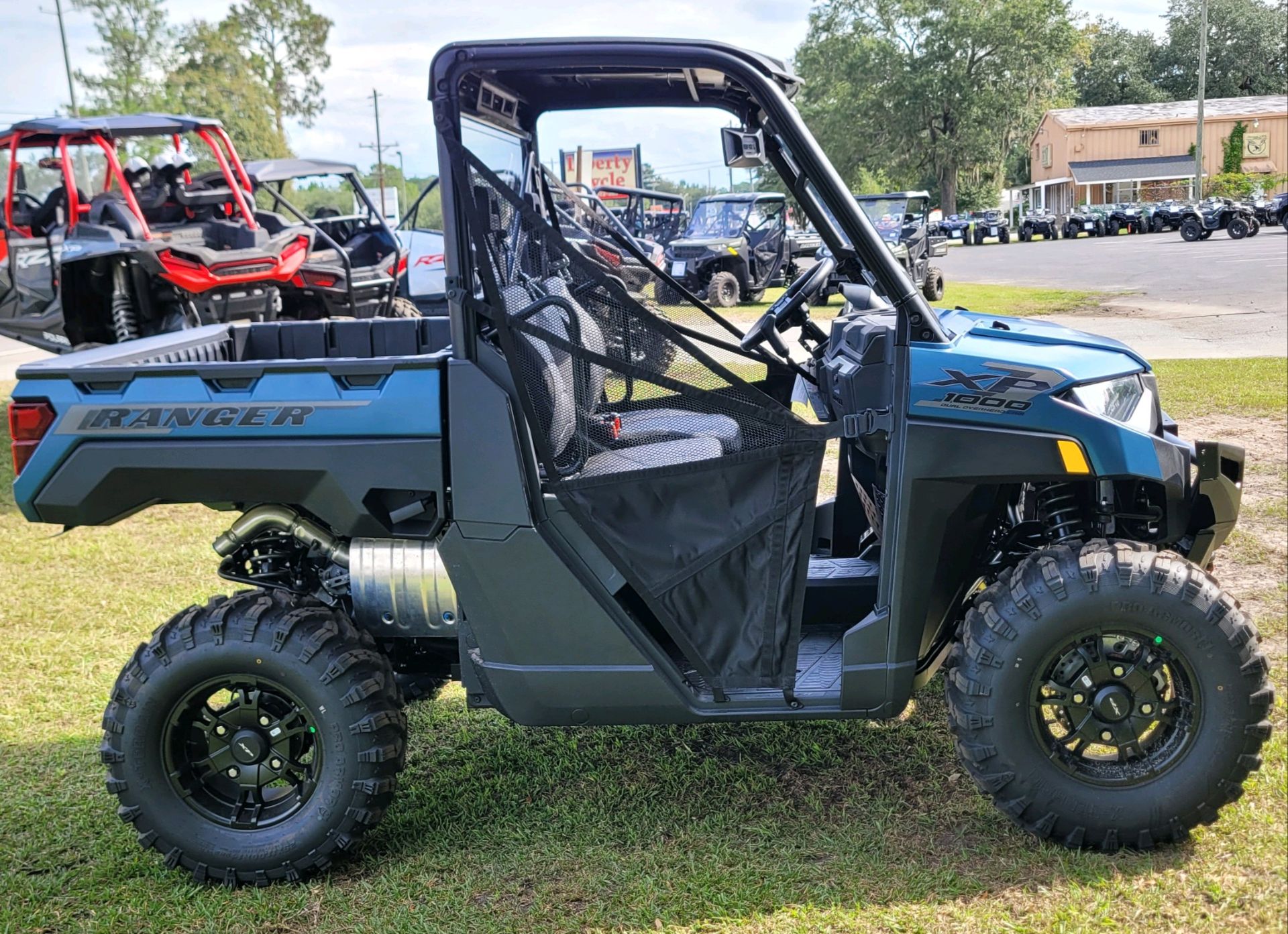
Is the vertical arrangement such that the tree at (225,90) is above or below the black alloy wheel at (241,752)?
above

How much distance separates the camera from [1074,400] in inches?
109

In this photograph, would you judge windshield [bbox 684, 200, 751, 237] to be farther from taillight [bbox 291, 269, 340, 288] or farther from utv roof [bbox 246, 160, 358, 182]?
taillight [bbox 291, 269, 340, 288]

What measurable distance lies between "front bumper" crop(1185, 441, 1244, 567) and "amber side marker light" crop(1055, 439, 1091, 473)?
1.41 ft

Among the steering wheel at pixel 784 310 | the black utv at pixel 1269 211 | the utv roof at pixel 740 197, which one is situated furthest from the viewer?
the black utv at pixel 1269 211

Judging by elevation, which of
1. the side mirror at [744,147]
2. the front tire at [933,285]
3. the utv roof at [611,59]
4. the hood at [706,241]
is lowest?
the front tire at [933,285]

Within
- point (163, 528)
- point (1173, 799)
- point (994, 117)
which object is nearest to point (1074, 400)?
point (1173, 799)

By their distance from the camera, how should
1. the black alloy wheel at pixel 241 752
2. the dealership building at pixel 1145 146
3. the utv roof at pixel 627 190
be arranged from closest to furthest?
the black alloy wheel at pixel 241 752
the utv roof at pixel 627 190
the dealership building at pixel 1145 146

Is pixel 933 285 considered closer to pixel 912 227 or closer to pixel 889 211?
pixel 912 227

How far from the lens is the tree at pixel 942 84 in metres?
59.4

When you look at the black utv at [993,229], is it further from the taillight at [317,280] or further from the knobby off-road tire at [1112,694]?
the knobby off-road tire at [1112,694]

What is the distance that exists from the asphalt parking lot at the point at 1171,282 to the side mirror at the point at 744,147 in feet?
32.3

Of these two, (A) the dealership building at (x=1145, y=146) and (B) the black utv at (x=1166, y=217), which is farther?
(A) the dealership building at (x=1145, y=146)

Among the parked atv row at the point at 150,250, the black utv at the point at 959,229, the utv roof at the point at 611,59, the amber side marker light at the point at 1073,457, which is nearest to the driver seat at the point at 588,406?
the utv roof at the point at 611,59

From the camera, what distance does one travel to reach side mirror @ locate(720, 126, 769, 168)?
2656mm
